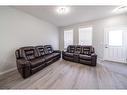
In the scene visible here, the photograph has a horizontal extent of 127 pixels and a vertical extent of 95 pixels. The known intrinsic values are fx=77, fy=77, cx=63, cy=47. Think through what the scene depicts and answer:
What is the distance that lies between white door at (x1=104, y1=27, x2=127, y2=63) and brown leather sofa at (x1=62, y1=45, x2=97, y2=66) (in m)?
1.11

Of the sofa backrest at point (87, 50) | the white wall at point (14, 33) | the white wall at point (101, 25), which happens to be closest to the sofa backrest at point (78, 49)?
the sofa backrest at point (87, 50)

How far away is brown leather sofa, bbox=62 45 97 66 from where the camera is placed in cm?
377

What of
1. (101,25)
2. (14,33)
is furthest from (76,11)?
(14,33)

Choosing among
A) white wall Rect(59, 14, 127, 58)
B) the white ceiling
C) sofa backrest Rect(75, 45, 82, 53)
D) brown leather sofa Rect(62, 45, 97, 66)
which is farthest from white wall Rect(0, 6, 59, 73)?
white wall Rect(59, 14, 127, 58)

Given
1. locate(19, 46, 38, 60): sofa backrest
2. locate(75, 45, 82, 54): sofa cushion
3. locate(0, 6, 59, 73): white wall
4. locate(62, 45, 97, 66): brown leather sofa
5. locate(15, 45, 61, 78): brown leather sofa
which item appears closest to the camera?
locate(15, 45, 61, 78): brown leather sofa

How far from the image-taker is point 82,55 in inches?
165

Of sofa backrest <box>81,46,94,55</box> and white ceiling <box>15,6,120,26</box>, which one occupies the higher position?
white ceiling <box>15,6,120,26</box>

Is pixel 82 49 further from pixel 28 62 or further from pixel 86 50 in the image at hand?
pixel 28 62

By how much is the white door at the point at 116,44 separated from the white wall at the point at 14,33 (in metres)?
4.19

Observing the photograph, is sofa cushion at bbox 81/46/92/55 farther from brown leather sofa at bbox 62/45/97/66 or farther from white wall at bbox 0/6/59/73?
white wall at bbox 0/6/59/73

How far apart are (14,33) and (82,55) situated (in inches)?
134

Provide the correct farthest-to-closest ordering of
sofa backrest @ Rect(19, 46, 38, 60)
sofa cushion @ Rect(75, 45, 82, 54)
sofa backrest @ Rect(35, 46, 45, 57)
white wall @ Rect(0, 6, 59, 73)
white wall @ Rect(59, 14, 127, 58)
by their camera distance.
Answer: sofa cushion @ Rect(75, 45, 82, 54) < white wall @ Rect(59, 14, 127, 58) < sofa backrest @ Rect(35, 46, 45, 57) < sofa backrest @ Rect(19, 46, 38, 60) < white wall @ Rect(0, 6, 59, 73)

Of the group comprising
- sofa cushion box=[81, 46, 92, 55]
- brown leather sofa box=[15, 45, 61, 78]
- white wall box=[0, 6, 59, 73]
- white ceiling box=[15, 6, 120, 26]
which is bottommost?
brown leather sofa box=[15, 45, 61, 78]

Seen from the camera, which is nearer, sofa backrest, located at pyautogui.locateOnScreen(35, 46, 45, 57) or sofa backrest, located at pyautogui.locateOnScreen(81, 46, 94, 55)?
sofa backrest, located at pyautogui.locateOnScreen(35, 46, 45, 57)
